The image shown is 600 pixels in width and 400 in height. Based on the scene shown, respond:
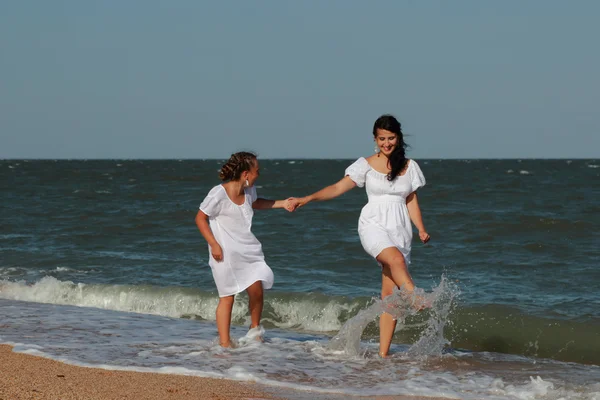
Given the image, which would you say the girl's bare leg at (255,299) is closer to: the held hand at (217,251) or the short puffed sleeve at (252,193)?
the held hand at (217,251)

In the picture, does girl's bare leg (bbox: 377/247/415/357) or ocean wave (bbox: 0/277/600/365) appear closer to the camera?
girl's bare leg (bbox: 377/247/415/357)

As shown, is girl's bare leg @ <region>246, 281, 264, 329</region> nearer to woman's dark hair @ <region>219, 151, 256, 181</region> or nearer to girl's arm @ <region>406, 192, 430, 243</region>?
woman's dark hair @ <region>219, 151, 256, 181</region>

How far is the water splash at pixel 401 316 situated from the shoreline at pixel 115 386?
35.9 inches

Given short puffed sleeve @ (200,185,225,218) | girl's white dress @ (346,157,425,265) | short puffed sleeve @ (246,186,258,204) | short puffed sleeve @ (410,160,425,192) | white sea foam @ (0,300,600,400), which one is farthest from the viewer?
short puffed sleeve @ (246,186,258,204)

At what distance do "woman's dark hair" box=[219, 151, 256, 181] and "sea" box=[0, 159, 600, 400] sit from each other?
1441 mm

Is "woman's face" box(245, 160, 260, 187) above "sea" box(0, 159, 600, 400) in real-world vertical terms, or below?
above

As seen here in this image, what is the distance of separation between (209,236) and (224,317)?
728mm

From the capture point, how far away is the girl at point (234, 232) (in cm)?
671

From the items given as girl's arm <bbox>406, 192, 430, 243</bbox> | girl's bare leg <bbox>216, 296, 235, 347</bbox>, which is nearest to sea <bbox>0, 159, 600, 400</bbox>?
girl's bare leg <bbox>216, 296, 235, 347</bbox>

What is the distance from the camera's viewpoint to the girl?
6.71 metres

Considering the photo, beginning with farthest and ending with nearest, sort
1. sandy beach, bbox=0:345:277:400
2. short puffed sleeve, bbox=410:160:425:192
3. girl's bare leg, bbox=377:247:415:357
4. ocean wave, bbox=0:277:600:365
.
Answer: ocean wave, bbox=0:277:600:365, short puffed sleeve, bbox=410:160:425:192, girl's bare leg, bbox=377:247:415:357, sandy beach, bbox=0:345:277:400

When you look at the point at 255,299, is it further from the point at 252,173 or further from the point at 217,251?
the point at 252,173
